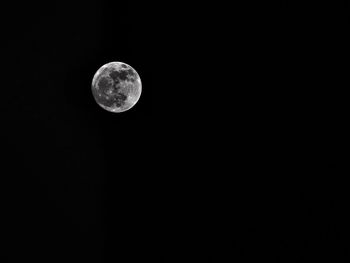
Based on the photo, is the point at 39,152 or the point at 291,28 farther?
the point at 39,152

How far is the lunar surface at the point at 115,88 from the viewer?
8.80 feet

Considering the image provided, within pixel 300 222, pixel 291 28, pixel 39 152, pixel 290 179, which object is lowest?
pixel 300 222

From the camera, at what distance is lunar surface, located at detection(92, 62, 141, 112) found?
2.68 meters

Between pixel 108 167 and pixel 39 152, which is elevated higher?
pixel 108 167

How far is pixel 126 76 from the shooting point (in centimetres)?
276

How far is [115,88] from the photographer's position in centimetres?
268

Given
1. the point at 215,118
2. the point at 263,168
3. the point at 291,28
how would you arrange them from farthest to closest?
the point at 215,118
the point at 263,168
the point at 291,28

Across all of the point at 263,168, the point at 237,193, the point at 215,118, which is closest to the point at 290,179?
the point at 263,168

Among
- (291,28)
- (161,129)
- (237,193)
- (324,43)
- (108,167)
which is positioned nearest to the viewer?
(324,43)

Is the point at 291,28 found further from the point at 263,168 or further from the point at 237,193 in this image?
the point at 237,193

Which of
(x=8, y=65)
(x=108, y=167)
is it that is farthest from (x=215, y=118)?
(x=8, y=65)

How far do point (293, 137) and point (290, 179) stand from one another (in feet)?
0.81

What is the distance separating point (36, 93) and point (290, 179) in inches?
72.4

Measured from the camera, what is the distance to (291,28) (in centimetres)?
212
